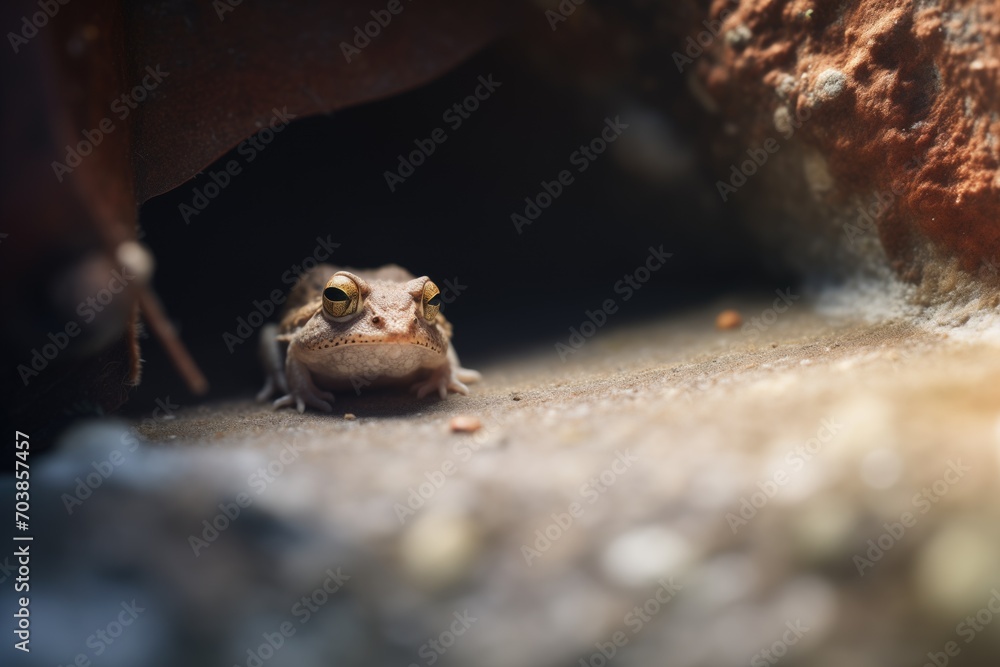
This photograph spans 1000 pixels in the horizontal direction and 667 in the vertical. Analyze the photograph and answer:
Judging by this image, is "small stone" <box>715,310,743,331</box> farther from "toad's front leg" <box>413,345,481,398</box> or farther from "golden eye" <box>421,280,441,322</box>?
"golden eye" <box>421,280,441,322</box>

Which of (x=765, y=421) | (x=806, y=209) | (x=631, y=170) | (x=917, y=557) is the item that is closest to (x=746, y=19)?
(x=806, y=209)

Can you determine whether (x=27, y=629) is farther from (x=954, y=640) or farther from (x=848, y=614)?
(x=954, y=640)

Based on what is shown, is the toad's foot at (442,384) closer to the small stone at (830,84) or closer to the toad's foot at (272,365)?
the toad's foot at (272,365)

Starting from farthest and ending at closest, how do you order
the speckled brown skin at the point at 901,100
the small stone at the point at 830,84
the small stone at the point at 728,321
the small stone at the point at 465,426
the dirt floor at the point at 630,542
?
the small stone at the point at 728,321 < the small stone at the point at 830,84 < the speckled brown skin at the point at 901,100 < the small stone at the point at 465,426 < the dirt floor at the point at 630,542

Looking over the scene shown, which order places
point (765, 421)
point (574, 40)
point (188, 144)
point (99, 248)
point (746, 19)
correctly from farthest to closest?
point (574, 40) → point (746, 19) → point (188, 144) → point (99, 248) → point (765, 421)

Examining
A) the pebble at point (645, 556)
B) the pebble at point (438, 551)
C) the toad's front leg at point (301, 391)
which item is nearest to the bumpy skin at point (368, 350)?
the toad's front leg at point (301, 391)

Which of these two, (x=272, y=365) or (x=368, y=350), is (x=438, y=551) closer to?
(x=368, y=350)
